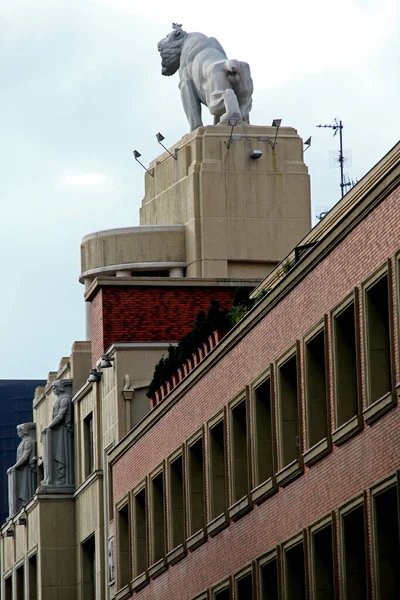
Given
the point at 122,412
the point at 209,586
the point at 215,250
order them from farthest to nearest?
the point at 215,250
the point at 122,412
the point at 209,586

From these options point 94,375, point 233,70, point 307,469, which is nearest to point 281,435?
point 307,469

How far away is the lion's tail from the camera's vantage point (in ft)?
244

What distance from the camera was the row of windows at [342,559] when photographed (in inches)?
1404

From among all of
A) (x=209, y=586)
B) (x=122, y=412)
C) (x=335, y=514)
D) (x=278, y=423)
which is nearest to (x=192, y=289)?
(x=122, y=412)

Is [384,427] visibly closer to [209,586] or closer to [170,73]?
[209,586]

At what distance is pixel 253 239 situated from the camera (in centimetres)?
7212

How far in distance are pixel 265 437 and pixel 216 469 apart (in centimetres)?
419

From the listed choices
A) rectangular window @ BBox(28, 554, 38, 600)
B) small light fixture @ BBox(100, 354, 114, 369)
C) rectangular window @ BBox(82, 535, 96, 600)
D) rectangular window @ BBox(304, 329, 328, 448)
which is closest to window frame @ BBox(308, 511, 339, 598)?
rectangular window @ BBox(304, 329, 328, 448)

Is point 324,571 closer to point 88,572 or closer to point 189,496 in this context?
point 189,496

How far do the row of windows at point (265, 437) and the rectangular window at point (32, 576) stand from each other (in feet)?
40.5

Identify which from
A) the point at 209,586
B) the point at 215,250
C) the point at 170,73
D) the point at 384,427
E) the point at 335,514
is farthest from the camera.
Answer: the point at 170,73

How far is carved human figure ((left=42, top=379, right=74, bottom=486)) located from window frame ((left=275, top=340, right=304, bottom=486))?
83.6 feet

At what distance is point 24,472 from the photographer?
245 ft

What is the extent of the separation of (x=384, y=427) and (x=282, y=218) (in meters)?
37.2
